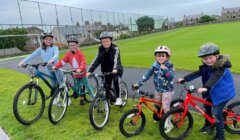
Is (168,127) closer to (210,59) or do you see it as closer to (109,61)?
(210,59)

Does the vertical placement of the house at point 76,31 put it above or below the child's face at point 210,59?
below

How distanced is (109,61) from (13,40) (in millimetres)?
37367

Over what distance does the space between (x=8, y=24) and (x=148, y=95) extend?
33598 mm

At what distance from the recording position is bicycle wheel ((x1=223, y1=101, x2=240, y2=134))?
457 cm

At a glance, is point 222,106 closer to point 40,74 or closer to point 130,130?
point 130,130

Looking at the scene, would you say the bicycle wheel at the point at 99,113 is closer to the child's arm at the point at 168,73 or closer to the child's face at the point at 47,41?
the child's arm at the point at 168,73

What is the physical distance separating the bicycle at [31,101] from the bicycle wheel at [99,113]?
4.65ft

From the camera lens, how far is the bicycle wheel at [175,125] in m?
4.44

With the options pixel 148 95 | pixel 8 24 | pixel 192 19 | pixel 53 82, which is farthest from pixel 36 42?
pixel 192 19

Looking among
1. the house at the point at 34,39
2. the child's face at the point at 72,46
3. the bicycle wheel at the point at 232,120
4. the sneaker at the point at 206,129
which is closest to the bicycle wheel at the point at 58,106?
the child's face at the point at 72,46

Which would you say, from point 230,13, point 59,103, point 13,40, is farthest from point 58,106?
point 230,13

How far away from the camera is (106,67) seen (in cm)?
618

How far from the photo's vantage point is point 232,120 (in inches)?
183

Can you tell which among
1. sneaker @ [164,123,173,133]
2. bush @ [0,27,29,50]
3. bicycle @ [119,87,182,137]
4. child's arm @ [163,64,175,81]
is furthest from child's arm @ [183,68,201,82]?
bush @ [0,27,29,50]
